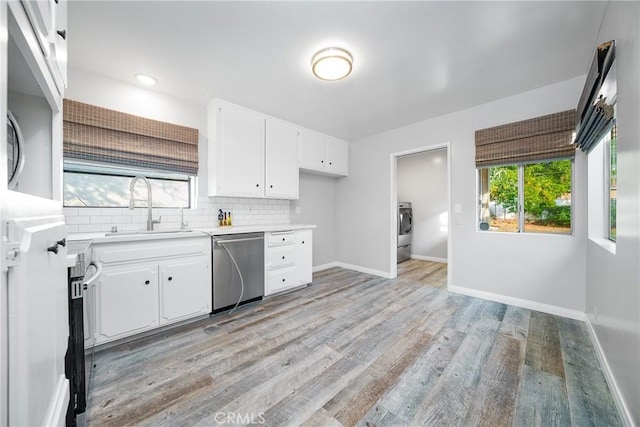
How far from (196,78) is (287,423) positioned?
9.39 feet

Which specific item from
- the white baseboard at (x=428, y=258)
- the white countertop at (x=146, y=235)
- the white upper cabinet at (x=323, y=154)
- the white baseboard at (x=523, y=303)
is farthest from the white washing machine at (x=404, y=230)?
the white countertop at (x=146, y=235)

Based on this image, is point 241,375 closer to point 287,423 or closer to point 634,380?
point 287,423

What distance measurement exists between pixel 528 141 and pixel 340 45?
7.50 ft

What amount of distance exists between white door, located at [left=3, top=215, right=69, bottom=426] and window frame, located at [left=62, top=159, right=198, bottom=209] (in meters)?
1.70

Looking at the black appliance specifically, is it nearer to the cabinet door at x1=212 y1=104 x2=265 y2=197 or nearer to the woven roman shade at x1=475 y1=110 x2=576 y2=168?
the cabinet door at x1=212 y1=104 x2=265 y2=197

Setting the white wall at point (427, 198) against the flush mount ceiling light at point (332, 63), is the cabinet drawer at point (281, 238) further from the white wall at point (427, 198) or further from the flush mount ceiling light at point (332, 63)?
the white wall at point (427, 198)

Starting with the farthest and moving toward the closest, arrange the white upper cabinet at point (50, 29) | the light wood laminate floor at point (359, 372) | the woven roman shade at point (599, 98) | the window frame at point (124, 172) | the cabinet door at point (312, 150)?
1. the cabinet door at point (312, 150)
2. the window frame at point (124, 172)
3. the woven roman shade at point (599, 98)
4. the light wood laminate floor at point (359, 372)
5. the white upper cabinet at point (50, 29)

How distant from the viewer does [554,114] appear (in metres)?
2.50

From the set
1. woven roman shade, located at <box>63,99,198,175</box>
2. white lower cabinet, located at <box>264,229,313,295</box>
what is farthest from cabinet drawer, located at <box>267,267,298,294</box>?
woven roman shade, located at <box>63,99,198,175</box>

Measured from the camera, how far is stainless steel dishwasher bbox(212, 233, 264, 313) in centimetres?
249

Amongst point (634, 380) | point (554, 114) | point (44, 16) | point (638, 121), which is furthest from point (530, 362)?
point (44, 16)

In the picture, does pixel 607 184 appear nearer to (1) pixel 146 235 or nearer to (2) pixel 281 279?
(2) pixel 281 279

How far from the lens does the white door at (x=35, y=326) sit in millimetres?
568

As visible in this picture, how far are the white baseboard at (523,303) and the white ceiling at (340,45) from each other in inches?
90.2
